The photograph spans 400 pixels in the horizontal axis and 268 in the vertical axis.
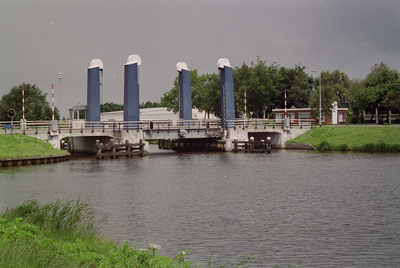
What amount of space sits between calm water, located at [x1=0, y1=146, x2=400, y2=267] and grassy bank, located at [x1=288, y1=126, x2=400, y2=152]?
11.6 m

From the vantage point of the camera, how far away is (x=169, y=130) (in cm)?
4066

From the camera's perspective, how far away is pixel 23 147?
31.1 meters

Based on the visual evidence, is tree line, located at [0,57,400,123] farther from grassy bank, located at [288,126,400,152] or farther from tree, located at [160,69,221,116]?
grassy bank, located at [288,126,400,152]

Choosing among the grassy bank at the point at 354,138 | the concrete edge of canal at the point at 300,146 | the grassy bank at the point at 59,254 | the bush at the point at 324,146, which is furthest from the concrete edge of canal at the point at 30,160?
the grassy bank at the point at 354,138

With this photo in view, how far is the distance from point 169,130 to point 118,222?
27958 mm

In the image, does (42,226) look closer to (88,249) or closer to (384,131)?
(88,249)

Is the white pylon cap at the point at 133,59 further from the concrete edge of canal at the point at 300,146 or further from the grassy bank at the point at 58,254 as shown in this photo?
the grassy bank at the point at 58,254

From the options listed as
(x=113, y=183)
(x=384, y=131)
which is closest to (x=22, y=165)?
(x=113, y=183)

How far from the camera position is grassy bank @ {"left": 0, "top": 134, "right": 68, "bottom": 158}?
2961cm

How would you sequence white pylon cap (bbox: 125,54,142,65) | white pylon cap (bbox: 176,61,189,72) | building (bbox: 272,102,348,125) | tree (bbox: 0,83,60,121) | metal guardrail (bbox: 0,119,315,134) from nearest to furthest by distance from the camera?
metal guardrail (bbox: 0,119,315,134) < white pylon cap (bbox: 125,54,142,65) < white pylon cap (bbox: 176,61,189,72) < building (bbox: 272,102,348,125) < tree (bbox: 0,83,60,121)

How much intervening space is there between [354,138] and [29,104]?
4763 cm

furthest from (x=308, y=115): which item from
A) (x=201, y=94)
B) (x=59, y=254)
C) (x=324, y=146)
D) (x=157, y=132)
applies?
(x=59, y=254)

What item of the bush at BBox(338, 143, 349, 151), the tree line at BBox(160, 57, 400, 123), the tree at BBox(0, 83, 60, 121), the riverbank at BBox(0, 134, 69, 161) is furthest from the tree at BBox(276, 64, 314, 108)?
the riverbank at BBox(0, 134, 69, 161)

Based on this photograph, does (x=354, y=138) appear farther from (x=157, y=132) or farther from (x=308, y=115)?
(x=308, y=115)
